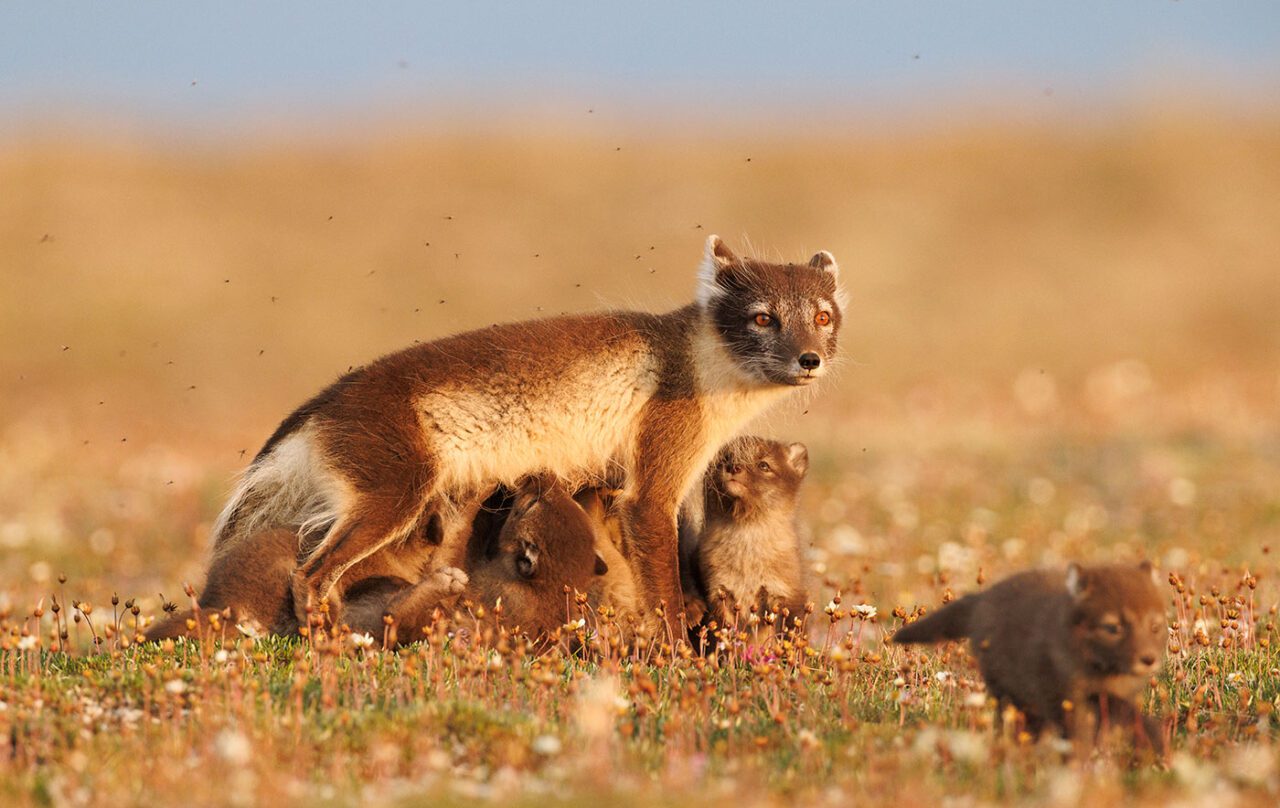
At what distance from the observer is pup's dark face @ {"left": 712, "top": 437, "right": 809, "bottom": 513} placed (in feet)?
30.7

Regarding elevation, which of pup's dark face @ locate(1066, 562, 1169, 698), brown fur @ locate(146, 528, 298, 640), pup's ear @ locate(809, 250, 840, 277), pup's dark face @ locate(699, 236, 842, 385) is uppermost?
pup's ear @ locate(809, 250, 840, 277)

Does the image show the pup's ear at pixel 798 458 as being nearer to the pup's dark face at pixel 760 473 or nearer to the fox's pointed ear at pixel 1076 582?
the pup's dark face at pixel 760 473

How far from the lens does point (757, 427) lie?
400 inches

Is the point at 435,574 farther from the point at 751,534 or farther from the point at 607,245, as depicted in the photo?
the point at 607,245

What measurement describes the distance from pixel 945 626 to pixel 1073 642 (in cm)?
93

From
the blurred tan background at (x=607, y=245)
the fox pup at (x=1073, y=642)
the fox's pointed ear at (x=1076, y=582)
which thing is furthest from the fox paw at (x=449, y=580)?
the blurred tan background at (x=607, y=245)

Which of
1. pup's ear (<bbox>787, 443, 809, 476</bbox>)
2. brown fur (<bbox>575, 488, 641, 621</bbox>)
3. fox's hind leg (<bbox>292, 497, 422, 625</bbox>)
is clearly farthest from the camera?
pup's ear (<bbox>787, 443, 809, 476</bbox>)

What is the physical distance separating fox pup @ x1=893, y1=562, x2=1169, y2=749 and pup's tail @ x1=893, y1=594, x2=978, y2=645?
0.13 meters

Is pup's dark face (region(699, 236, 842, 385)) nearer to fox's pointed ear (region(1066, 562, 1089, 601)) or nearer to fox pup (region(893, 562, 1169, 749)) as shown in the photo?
fox pup (region(893, 562, 1169, 749))

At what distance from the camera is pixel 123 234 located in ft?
151

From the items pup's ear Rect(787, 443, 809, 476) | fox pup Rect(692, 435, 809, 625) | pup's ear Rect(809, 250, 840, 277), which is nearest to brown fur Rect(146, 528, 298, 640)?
fox pup Rect(692, 435, 809, 625)

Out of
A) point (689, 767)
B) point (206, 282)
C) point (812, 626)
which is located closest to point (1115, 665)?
point (689, 767)

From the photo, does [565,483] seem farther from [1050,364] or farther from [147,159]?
[147,159]

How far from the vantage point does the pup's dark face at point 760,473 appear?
30.7ft
